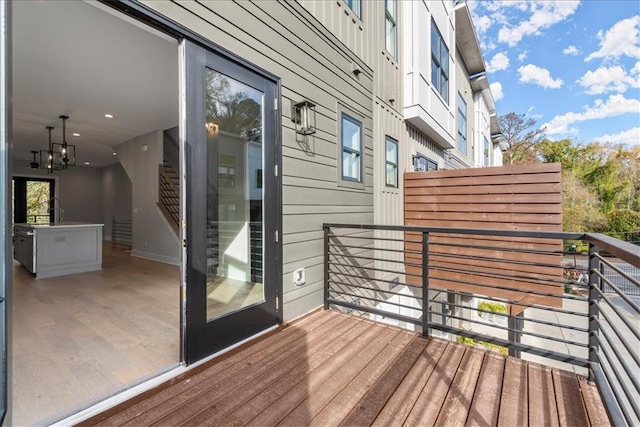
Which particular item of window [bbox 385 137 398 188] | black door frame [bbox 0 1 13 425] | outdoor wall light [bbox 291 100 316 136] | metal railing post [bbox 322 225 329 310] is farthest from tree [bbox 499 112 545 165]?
black door frame [bbox 0 1 13 425]

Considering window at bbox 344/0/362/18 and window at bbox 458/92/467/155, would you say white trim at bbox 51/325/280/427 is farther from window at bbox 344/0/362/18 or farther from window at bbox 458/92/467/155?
window at bbox 458/92/467/155

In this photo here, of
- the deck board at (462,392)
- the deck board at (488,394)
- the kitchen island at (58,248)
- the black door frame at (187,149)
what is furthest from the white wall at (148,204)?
the deck board at (488,394)

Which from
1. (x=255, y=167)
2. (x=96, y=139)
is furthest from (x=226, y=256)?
(x=96, y=139)

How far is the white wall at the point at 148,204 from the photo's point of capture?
6.30m

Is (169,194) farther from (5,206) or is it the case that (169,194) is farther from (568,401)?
(568,401)

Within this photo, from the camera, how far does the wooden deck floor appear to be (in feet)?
4.99

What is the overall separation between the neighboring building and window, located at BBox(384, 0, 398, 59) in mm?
34

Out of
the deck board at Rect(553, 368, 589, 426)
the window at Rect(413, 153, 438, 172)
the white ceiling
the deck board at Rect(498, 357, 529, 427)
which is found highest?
the white ceiling

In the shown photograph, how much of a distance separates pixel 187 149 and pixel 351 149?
252 cm

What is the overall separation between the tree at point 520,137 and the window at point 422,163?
19.9m

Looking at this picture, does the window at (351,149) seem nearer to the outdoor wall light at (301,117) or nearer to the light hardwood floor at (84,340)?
the outdoor wall light at (301,117)

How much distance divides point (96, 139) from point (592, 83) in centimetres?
4174

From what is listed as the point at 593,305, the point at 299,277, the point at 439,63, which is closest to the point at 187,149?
the point at 299,277

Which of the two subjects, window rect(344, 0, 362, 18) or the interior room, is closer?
the interior room
